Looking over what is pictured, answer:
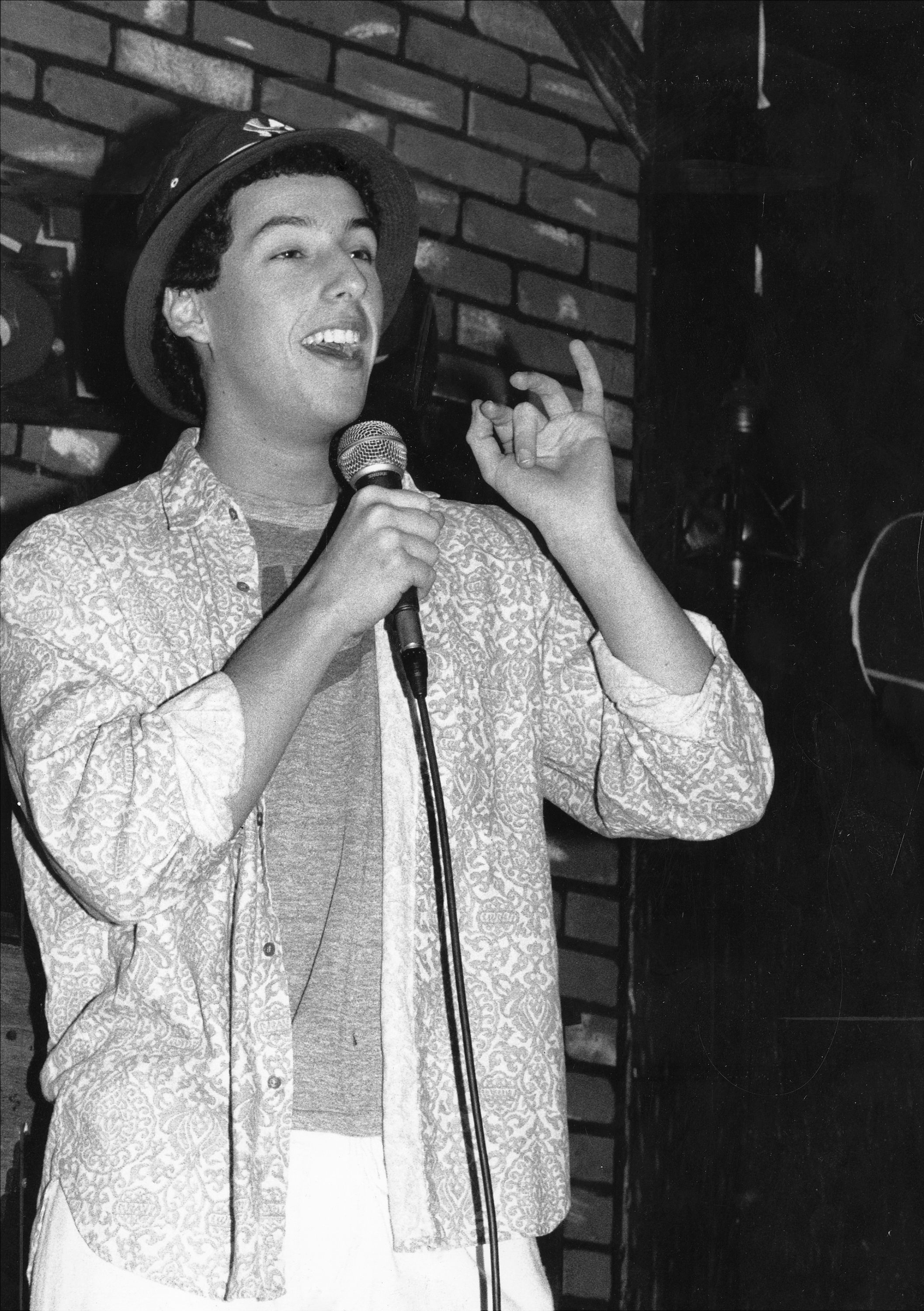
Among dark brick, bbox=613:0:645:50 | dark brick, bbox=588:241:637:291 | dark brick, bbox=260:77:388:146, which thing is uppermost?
dark brick, bbox=613:0:645:50

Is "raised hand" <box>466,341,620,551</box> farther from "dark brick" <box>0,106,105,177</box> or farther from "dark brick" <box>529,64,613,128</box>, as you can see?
"dark brick" <box>529,64,613,128</box>

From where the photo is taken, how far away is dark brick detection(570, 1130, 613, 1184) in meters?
2.15

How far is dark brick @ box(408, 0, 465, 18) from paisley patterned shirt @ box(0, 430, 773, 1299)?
3.34 feet

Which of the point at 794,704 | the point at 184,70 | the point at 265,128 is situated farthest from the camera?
the point at 184,70

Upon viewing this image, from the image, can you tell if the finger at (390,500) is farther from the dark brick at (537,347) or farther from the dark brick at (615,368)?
the dark brick at (615,368)

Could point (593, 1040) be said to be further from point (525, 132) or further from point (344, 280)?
point (525, 132)

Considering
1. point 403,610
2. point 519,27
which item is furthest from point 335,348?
point 519,27

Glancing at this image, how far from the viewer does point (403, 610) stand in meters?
1.27

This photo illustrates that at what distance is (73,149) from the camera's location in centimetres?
205

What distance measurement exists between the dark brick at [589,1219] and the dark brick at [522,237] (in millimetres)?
1323

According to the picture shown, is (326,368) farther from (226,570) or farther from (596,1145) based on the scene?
(596,1145)

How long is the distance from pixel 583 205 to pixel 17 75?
0.83 meters

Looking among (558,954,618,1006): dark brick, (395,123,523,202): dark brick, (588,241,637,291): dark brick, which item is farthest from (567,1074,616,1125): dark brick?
(395,123,523,202): dark brick

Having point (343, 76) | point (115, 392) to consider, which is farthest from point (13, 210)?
point (343, 76)
